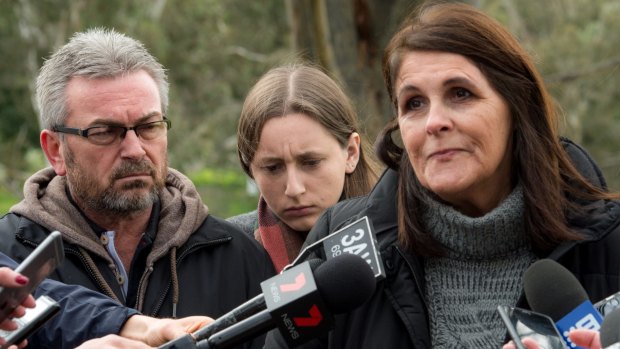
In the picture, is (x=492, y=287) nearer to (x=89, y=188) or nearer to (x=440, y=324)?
(x=440, y=324)

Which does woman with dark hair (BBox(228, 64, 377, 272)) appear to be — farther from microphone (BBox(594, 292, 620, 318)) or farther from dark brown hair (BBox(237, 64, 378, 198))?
microphone (BBox(594, 292, 620, 318))

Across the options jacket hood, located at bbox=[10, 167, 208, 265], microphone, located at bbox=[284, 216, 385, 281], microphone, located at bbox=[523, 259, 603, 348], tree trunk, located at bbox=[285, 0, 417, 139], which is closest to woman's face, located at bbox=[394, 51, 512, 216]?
microphone, located at bbox=[284, 216, 385, 281]

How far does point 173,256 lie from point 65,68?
92 cm

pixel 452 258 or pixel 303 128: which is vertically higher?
pixel 303 128

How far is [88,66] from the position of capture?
4246 millimetres

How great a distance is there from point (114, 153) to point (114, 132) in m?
0.08

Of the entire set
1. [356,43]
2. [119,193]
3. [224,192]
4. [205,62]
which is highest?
[356,43]

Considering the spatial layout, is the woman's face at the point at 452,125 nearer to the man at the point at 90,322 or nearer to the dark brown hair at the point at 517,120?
the dark brown hair at the point at 517,120

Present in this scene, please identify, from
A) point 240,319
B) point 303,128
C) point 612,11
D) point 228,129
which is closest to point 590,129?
point 612,11

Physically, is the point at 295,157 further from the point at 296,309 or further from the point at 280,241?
the point at 296,309

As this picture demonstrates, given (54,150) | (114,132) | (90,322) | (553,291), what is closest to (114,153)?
(114,132)

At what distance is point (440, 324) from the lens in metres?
3.12

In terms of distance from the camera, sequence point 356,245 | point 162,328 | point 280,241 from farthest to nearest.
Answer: point 280,241, point 162,328, point 356,245

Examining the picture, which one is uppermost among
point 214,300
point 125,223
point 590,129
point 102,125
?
point 102,125
